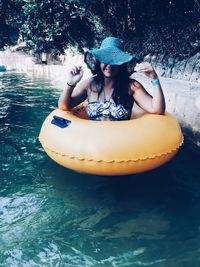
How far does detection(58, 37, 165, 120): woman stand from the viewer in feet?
11.6

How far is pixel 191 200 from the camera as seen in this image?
3.52 m

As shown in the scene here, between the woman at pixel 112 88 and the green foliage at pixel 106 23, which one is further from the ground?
the green foliage at pixel 106 23

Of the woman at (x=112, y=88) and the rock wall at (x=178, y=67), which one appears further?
the rock wall at (x=178, y=67)

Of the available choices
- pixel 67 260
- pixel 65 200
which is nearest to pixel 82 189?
pixel 65 200

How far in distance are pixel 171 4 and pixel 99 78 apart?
5309 millimetres

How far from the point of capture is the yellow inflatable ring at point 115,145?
130 inches

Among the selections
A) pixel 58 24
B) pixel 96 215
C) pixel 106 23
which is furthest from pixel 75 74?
pixel 58 24

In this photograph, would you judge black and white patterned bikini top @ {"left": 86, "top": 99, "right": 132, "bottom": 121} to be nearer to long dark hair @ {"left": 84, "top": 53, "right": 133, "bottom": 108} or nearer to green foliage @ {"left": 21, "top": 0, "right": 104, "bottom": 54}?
long dark hair @ {"left": 84, "top": 53, "right": 133, "bottom": 108}

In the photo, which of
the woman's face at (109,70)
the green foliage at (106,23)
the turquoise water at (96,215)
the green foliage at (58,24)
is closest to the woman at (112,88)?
the woman's face at (109,70)

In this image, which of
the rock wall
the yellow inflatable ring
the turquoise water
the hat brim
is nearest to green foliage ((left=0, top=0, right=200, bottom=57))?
the rock wall

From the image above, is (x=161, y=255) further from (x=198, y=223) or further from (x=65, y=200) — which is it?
(x=65, y=200)

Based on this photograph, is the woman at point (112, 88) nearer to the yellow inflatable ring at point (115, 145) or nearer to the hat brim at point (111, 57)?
the hat brim at point (111, 57)

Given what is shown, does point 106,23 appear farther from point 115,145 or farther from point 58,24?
point 115,145

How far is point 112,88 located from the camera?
384 centimetres
